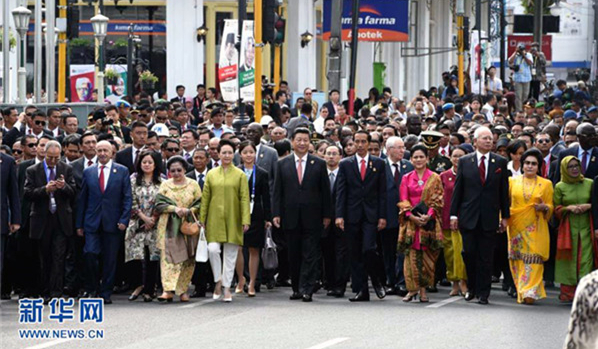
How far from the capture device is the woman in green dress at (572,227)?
16.7 meters

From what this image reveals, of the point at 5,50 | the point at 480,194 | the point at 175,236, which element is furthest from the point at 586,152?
the point at 5,50

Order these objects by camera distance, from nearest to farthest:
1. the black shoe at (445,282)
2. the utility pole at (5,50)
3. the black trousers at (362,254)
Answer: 1. the black trousers at (362,254)
2. the black shoe at (445,282)
3. the utility pole at (5,50)

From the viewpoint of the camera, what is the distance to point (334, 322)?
48.8 feet

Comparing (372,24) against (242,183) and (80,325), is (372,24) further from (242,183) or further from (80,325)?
(80,325)

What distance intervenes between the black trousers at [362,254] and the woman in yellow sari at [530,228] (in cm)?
158

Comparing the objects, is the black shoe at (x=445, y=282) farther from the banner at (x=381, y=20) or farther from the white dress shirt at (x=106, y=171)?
the banner at (x=381, y=20)

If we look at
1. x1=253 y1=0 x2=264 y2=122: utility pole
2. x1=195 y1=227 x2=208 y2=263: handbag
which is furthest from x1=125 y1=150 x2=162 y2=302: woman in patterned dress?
x1=253 y1=0 x2=264 y2=122: utility pole

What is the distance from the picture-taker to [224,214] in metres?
16.8

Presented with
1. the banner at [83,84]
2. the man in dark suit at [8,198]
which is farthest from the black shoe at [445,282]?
the banner at [83,84]

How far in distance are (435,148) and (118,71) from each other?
28.1 m

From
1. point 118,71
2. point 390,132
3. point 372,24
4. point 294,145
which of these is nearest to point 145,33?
point 118,71

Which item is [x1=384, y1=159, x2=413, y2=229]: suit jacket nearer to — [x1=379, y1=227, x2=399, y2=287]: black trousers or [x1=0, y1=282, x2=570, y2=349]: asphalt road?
[x1=379, y1=227, x2=399, y2=287]: black trousers

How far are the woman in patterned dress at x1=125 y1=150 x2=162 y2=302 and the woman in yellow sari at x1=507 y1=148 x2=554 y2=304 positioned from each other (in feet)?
13.6

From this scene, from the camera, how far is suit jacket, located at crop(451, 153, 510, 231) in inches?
655
